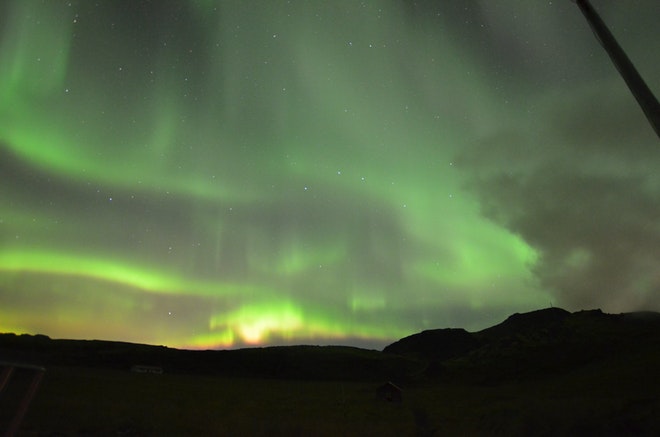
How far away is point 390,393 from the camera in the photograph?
197 ft

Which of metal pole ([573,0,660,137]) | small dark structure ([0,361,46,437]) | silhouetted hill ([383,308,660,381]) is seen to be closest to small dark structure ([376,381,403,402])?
silhouetted hill ([383,308,660,381])

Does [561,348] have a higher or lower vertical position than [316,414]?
higher

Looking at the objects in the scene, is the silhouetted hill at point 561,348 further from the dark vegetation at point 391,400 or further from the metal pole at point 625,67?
the metal pole at point 625,67

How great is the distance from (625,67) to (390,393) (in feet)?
195

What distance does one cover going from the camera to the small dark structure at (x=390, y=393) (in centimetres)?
5869

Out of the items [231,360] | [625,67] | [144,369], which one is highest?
[625,67]

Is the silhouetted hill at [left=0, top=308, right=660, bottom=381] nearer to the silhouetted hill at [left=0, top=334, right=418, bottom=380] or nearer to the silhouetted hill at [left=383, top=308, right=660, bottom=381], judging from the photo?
the silhouetted hill at [left=0, top=334, right=418, bottom=380]

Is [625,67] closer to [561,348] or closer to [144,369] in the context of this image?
[144,369]

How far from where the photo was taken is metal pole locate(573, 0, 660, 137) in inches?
239

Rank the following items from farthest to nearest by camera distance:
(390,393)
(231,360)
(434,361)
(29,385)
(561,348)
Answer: (231,360) < (434,361) < (561,348) < (390,393) < (29,385)

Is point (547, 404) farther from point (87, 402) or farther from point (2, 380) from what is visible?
point (2, 380)

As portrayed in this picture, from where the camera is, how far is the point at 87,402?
3872 centimetres

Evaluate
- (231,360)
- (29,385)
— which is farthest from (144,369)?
(29,385)

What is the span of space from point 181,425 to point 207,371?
93353 mm
